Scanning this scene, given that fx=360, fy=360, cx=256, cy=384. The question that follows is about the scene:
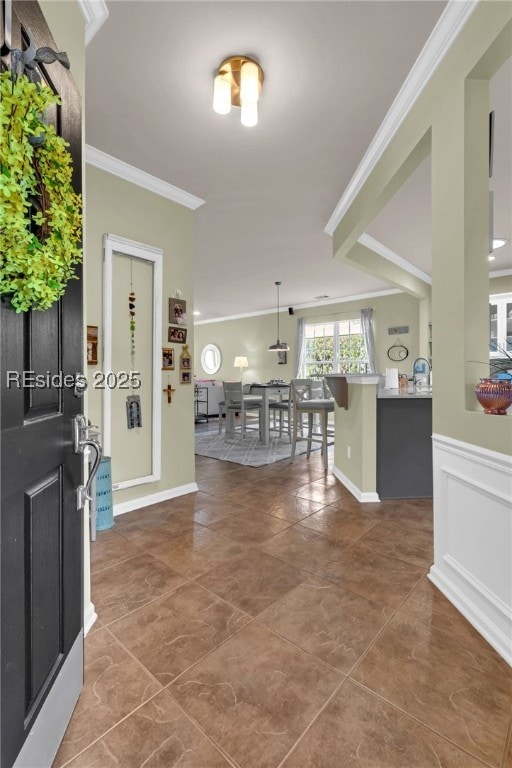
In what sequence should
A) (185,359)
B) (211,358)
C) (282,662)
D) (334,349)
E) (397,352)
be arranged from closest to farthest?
(282,662)
(185,359)
(397,352)
(334,349)
(211,358)

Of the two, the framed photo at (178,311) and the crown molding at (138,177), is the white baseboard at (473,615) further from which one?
the crown molding at (138,177)

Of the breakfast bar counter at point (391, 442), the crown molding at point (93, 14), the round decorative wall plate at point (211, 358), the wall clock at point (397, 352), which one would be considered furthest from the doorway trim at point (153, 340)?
the round decorative wall plate at point (211, 358)

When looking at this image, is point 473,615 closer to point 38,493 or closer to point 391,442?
point 391,442

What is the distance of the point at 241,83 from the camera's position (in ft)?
6.35

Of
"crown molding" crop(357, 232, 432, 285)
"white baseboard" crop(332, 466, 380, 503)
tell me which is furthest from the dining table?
"crown molding" crop(357, 232, 432, 285)

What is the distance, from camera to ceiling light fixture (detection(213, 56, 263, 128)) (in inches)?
75.3

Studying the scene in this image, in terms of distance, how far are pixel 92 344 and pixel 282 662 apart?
2.36m

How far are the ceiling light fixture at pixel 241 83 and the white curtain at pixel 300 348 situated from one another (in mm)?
6843

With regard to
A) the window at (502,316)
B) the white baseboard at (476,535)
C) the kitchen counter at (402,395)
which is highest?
Result: the window at (502,316)

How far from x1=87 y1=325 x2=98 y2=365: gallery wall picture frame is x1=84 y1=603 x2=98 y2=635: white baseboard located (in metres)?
1.69

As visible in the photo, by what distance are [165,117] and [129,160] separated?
621 millimetres

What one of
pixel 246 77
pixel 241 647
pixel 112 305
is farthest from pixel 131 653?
pixel 246 77

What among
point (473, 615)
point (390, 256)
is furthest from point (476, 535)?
point (390, 256)

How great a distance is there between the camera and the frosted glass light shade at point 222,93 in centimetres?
194
